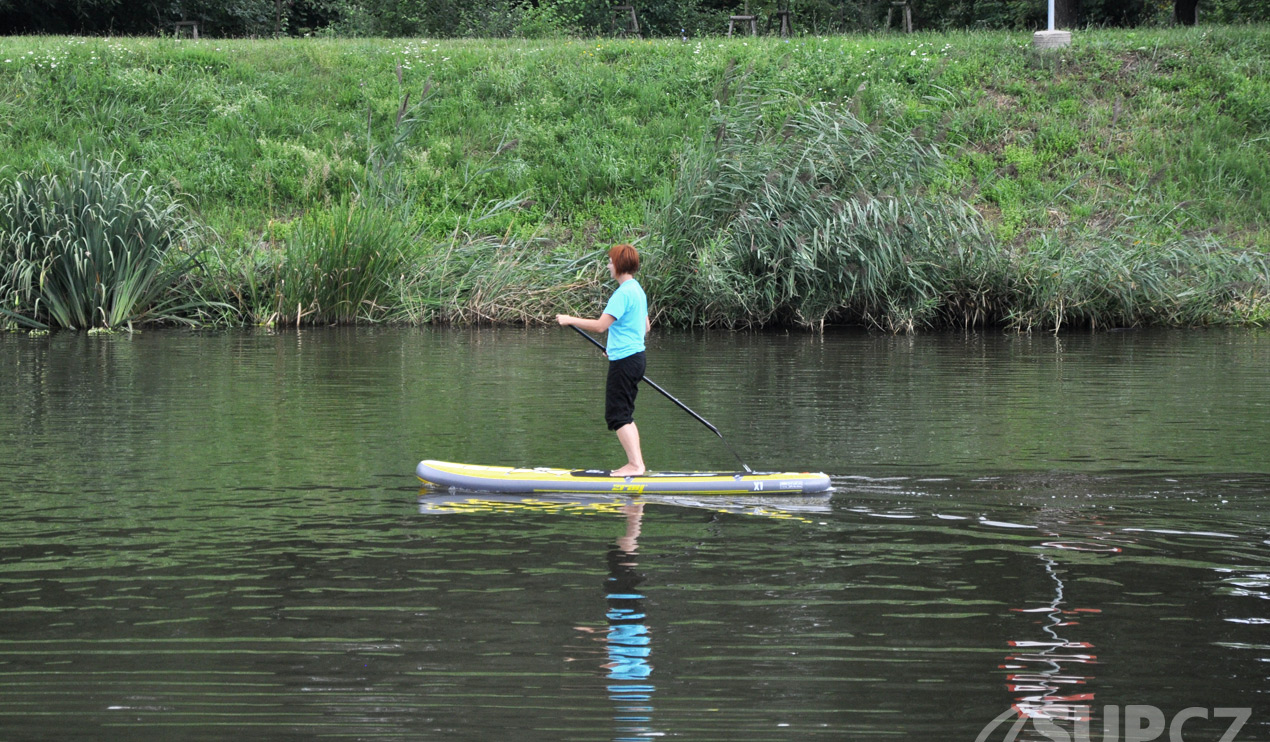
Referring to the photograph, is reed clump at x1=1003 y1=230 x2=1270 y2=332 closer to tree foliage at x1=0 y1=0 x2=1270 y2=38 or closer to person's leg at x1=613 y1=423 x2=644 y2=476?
person's leg at x1=613 y1=423 x2=644 y2=476

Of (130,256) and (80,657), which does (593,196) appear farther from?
(80,657)

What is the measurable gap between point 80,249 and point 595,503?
12.4 meters

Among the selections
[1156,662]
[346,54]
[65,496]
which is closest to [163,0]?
[346,54]

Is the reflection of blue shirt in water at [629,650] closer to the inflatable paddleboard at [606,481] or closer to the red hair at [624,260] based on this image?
the inflatable paddleboard at [606,481]

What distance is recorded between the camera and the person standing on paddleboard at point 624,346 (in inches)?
325

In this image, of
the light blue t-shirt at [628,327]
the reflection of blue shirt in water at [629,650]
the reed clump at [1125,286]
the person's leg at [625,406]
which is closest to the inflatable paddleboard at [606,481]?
the person's leg at [625,406]

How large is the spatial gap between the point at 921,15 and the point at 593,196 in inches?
913

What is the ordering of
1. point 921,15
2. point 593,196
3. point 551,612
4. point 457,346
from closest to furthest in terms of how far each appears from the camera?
point 551,612 → point 457,346 → point 593,196 → point 921,15

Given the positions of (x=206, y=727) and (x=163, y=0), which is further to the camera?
(x=163, y=0)

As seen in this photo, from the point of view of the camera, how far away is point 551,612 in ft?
18.3

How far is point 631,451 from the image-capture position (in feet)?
27.3

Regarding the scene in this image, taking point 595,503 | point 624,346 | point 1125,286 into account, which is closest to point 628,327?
point 624,346

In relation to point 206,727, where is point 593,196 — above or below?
above
